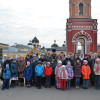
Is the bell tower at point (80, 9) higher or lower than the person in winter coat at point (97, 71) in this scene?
higher

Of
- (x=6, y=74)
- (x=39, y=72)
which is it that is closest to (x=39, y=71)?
Result: (x=39, y=72)

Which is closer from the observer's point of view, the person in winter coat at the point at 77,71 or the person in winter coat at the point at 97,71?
the person in winter coat at the point at 97,71

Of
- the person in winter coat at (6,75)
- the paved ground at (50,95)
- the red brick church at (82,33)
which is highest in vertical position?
the red brick church at (82,33)

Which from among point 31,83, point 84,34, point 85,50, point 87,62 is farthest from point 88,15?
point 31,83

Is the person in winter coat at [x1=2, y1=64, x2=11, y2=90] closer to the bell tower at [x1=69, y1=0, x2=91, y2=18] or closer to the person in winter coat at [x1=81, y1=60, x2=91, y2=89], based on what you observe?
the person in winter coat at [x1=81, y1=60, x2=91, y2=89]

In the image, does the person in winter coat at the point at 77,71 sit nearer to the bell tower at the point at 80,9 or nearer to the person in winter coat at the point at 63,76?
the person in winter coat at the point at 63,76

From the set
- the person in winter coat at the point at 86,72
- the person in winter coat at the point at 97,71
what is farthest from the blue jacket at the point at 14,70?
the person in winter coat at the point at 97,71

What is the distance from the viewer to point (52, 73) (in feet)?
25.1

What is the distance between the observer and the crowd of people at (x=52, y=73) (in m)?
7.10

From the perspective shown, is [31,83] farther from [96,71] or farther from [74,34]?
[74,34]

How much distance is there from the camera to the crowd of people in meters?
7.10

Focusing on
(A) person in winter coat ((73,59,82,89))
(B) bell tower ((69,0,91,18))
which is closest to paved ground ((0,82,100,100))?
(A) person in winter coat ((73,59,82,89))

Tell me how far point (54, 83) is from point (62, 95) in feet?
6.58

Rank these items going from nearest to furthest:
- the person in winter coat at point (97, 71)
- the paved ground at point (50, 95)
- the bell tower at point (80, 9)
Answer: the paved ground at point (50, 95)
the person in winter coat at point (97, 71)
the bell tower at point (80, 9)
